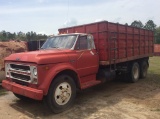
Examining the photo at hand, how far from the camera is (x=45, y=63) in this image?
20.0 feet

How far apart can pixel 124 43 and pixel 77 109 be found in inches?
169

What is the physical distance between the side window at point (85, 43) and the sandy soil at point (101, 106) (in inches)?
72.2

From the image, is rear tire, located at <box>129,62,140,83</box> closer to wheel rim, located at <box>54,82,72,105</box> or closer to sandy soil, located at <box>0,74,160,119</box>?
sandy soil, located at <box>0,74,160,119</box>

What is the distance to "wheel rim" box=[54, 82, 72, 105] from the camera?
6.44 m

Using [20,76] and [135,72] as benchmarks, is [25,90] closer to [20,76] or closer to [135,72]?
[20,76]

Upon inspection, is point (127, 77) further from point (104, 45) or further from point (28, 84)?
point (28, 84)

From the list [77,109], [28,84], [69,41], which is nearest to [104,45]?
[69,41]

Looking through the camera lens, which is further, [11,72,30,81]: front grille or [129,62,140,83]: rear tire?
[129,62,140,83]: rear tire

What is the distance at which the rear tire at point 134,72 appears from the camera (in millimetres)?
10891

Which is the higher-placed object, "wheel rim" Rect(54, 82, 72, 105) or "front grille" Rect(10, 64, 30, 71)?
"front grille" Rect(10, 64, 30, 71)

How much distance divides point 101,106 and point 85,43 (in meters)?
2.28

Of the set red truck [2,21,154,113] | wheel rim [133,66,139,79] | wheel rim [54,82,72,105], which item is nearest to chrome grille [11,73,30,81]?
red truck [2,21,154,113]

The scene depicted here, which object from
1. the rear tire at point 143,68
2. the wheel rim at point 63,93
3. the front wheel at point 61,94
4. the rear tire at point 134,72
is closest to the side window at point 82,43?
the front wheel at point 61,94

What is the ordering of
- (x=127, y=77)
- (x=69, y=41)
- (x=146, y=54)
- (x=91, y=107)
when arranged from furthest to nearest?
1. (x=146, y=54)
2. (x=127, y=77)
3. (x=69, y=41)
4. (x=91, y=107)
